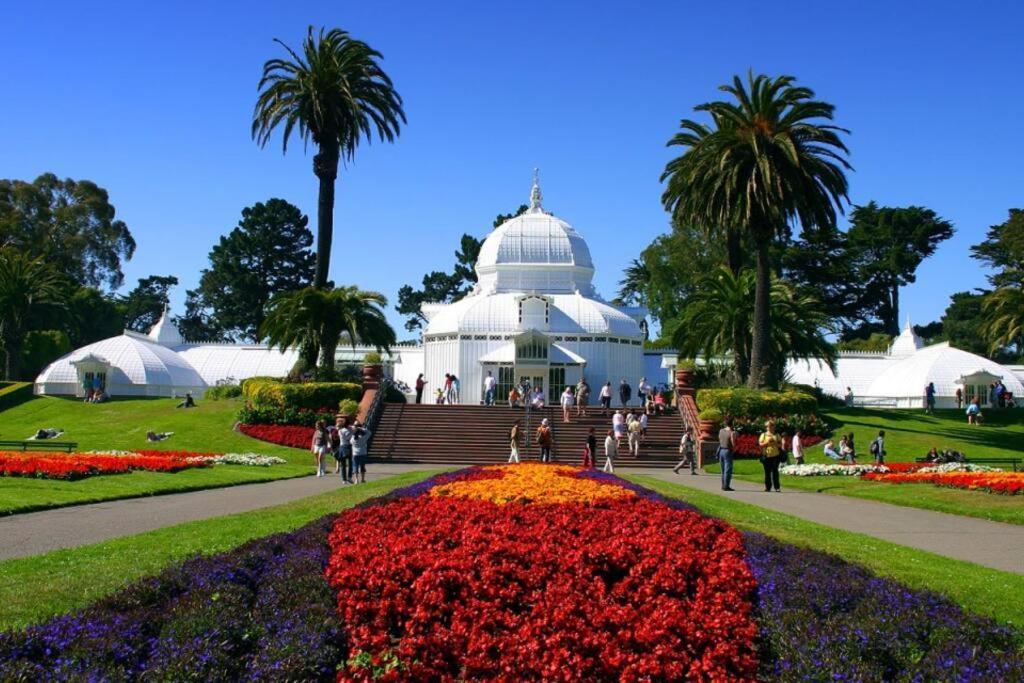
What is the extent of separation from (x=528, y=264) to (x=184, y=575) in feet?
155

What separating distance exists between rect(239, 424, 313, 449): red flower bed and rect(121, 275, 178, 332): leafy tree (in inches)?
2805

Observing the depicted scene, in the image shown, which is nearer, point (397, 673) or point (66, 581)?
point (397, 673)

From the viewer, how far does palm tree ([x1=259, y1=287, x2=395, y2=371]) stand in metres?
40.9

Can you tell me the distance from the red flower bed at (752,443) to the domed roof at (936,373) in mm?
22388

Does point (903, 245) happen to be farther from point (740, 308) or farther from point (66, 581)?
point (66, 581)

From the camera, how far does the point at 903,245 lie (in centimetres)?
8381

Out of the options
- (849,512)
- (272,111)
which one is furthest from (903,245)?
(849,512)

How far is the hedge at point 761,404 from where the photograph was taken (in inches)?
1433

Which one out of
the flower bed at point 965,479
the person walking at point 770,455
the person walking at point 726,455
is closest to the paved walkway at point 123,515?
the person walking at point 726,455

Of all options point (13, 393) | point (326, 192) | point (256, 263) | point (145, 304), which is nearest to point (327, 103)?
point (326, 192)

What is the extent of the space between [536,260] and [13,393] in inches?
1106

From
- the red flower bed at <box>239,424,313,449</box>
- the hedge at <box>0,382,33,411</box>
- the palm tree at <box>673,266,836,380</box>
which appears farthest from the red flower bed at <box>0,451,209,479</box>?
the hedge at <box>0,382,33,411</box>

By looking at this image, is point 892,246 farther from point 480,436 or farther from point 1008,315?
point 480,436

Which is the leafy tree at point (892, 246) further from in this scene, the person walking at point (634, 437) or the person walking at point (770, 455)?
the person walking at point (770, 455)
